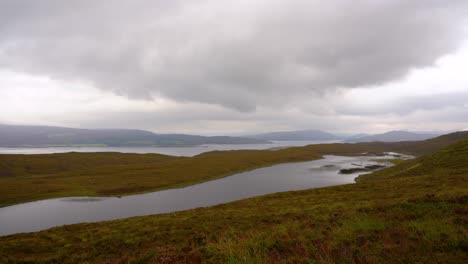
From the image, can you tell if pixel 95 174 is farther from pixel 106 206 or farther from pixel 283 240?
pixel 283 240

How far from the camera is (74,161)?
120m

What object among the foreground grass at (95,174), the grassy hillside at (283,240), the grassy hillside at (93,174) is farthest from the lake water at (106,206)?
the grassy hillside at (283,240)

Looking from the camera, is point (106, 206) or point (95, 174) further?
point (95, 174)

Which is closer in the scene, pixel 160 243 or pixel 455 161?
pixel 160 243

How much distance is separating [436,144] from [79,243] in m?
237

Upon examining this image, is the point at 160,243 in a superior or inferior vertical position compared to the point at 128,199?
superior

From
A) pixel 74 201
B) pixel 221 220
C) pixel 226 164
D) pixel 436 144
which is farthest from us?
pixel 436 144

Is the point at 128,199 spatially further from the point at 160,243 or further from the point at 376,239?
the point at 376,239

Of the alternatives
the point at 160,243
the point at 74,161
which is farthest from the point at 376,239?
the point at 74,161

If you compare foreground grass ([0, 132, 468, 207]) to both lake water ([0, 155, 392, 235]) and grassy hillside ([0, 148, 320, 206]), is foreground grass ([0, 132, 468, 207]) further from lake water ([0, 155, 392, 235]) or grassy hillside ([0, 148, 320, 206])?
lake water ([0, 155, 392, 235])

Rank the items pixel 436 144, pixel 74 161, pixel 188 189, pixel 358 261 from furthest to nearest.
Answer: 1. pixel 436 144
2. pixel 74 161
3. pixel 188 189
4. pixel 358 261

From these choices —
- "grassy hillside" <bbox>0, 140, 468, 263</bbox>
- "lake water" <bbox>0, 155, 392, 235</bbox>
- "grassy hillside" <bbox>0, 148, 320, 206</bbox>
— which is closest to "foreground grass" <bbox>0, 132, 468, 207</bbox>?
"grassy hillside" <bbox>0, 148, 320, 206</bbox>

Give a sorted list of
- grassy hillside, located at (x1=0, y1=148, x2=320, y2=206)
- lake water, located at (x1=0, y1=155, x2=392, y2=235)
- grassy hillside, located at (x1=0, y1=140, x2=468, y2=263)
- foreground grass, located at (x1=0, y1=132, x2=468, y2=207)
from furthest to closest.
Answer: grassy hillside, located at (x1=0, y1=148, x2=320, y2=206)
foreground grass, located at (x1=0, y1=132, x2=468, y2=207)
lake water, located at (x1=0, y1=155, x2=392, y2=235)
grassy hillside, located at (x1=0, y1=140, x2=468, y2=263)

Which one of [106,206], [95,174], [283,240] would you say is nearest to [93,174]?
[95,174]
